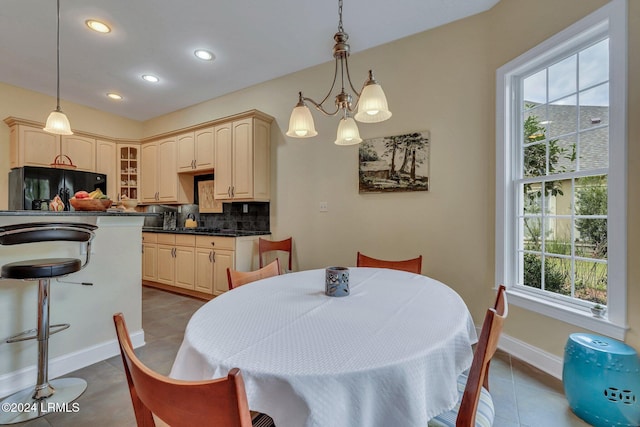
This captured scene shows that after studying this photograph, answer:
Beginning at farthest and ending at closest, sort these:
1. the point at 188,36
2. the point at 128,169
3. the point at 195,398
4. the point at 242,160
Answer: the point at 128,169, the point at 242,160, the point at 188,36, the point at 195,398

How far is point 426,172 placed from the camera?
2.72m

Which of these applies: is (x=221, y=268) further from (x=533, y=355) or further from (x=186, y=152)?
(x=533, y=355)

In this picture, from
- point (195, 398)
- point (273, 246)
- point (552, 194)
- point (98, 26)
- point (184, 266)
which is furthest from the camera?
point (184, 266)

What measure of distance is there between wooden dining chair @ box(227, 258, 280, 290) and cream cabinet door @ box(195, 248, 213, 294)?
2.00 metres

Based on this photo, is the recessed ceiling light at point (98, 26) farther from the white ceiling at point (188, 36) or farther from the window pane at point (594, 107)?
the window pane at point (594, 107)

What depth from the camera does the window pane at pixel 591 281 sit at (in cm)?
183

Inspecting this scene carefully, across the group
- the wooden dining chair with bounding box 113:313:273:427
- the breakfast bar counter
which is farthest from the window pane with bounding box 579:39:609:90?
the breakfast bar counter

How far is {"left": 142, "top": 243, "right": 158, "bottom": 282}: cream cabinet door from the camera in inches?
164

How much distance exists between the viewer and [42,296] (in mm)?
1718

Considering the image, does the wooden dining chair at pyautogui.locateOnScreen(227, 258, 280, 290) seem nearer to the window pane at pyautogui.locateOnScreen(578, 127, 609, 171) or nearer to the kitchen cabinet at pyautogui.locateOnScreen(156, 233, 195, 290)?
the window pane at pyautogui.locateOnScreen(578, 127, 609, 171)

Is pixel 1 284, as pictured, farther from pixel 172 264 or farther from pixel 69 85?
pixel 69 85

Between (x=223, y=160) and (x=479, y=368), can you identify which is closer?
A: (x=479, y=368)

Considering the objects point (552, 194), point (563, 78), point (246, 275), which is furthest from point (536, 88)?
point (246, 275)

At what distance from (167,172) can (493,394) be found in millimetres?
4776
